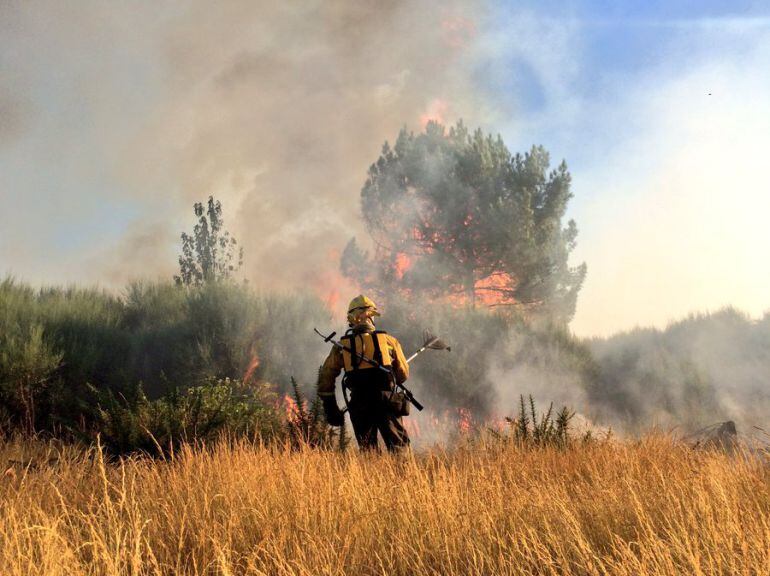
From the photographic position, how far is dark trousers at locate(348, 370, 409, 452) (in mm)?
7301

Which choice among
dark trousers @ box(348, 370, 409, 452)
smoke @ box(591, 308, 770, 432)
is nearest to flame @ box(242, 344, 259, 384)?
dark trousers @ box(348, 370, 409, 452)

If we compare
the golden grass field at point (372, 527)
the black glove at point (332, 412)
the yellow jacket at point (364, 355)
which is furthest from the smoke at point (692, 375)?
the golden grass field at point (372, 527)

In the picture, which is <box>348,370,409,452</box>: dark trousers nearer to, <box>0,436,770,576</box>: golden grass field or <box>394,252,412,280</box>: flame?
<box>0,436,770,576</box>: golden grass field

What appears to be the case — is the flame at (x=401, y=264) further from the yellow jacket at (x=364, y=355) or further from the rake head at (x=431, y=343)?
the yellow jacket at (x=364, y=355)

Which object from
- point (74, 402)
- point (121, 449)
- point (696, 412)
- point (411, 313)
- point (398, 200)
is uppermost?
point (398, 200)

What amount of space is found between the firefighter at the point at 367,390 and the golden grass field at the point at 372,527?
2.05 metres

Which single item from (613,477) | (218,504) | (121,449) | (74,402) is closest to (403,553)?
(218,504)

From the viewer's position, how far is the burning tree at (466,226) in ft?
80.6

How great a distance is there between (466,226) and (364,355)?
60.3ft

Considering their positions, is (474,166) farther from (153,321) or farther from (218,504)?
(218,504)

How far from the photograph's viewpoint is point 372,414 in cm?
736

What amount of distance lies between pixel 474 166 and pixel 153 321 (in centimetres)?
1367

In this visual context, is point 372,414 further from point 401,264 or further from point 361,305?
point 401,264

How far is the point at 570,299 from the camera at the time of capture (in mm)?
26391
